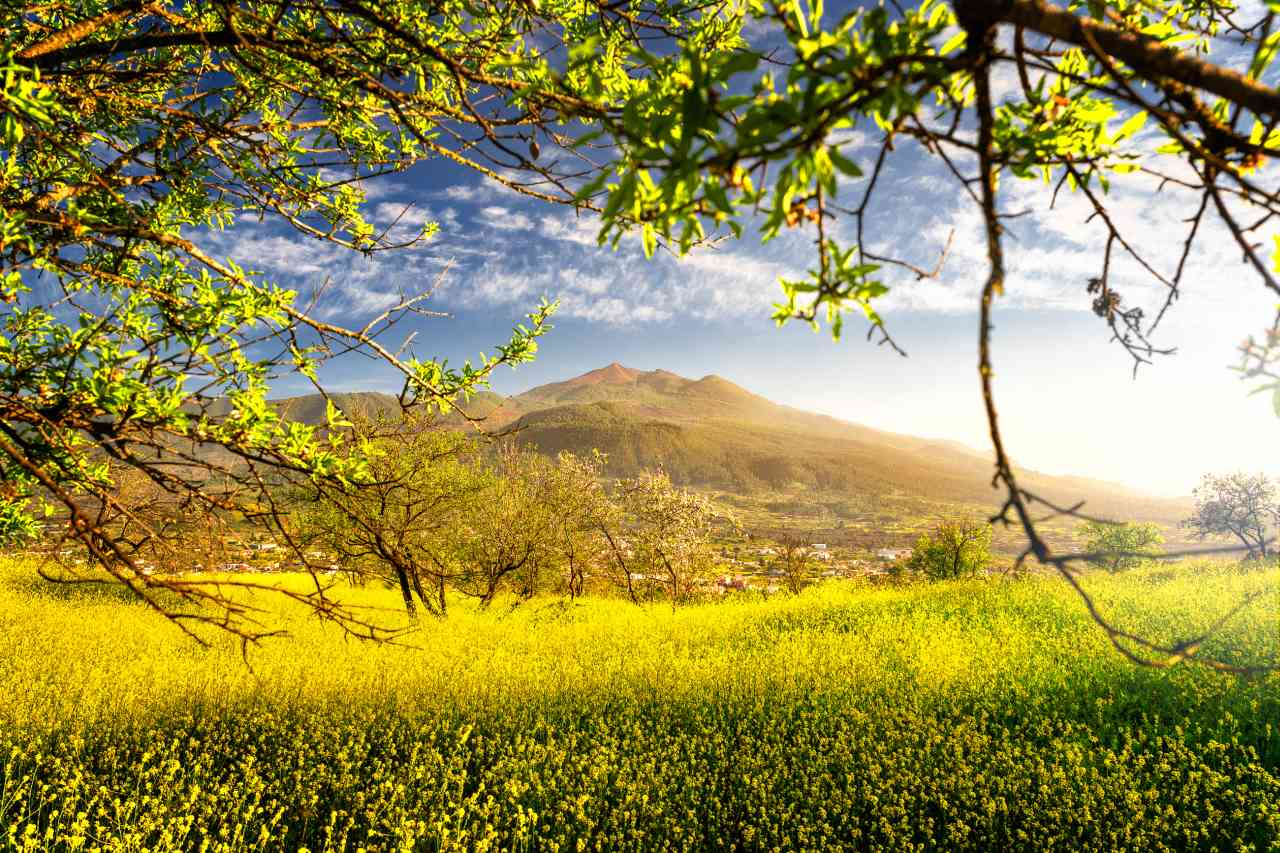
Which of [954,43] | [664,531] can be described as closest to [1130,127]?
[954,43]

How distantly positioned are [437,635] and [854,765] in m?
10.6

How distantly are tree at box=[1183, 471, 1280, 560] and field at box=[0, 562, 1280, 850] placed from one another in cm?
6286

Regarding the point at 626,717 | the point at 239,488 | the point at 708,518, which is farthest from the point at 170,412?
the point at 708,518

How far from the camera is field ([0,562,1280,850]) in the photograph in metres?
5.48

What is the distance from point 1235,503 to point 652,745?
8052 centimetres

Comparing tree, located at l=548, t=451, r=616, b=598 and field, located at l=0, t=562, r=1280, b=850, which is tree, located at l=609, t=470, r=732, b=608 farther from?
field, located at l=0, t=562, r=1280, b=850

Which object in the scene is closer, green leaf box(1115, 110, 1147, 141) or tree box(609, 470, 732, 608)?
green leaf box(1115, 110, 1147, 141)

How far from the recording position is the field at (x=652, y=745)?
5.48 m

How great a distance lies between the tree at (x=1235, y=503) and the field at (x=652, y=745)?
62.9 m

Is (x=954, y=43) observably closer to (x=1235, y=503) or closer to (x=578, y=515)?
(x=578, y=515)

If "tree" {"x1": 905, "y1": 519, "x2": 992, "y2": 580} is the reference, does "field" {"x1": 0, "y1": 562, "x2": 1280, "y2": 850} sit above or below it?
above

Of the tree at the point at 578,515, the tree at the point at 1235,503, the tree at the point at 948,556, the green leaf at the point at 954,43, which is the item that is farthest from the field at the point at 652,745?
the tree at the point at 1235,503

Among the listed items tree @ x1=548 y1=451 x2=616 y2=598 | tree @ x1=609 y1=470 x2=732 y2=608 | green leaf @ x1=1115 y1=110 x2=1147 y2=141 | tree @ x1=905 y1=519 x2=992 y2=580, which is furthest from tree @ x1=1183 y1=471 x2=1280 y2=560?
green leaf @ x1=1115 y1=110 x2=1147 y2=141

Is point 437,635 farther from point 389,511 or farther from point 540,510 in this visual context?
point 540,510
